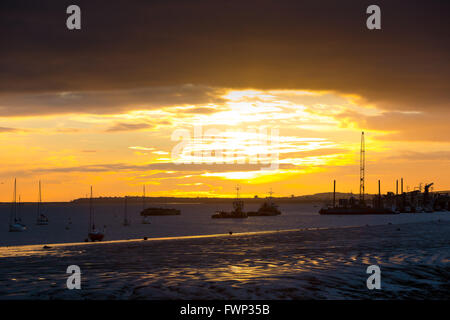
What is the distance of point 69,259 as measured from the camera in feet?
102

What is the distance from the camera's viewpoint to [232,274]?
2319 centimetres

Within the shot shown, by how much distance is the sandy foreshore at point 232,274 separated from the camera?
18.2m

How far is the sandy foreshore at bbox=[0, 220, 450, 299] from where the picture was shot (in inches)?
719

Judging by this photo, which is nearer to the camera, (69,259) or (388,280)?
(388,280)

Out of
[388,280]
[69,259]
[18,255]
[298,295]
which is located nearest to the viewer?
[298,295]
